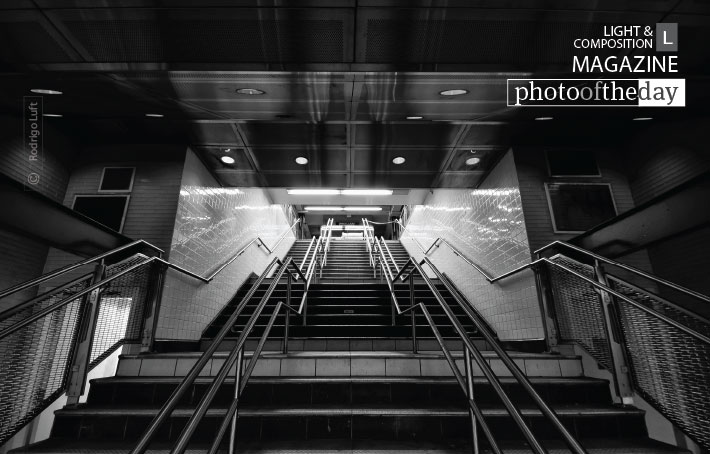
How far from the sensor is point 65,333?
2367 millimetres

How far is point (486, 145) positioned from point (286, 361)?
3981 millimetres

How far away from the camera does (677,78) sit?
11.1ft

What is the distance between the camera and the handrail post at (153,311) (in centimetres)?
360

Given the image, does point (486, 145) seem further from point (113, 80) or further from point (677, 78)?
point (113, 80)

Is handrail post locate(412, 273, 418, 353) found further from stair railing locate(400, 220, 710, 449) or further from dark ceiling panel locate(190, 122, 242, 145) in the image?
dark ceiling panel locate(190, 122, 242, 145)

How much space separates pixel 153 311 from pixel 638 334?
4.33 m

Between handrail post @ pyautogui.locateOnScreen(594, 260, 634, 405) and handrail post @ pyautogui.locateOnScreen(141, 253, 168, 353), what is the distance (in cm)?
415

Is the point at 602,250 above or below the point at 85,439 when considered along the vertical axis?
above

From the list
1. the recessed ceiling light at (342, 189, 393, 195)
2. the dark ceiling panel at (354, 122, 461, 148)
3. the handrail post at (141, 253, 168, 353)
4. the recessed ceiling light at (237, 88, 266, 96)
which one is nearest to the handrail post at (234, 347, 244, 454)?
the handrail post at (141, 253, 168, 353)

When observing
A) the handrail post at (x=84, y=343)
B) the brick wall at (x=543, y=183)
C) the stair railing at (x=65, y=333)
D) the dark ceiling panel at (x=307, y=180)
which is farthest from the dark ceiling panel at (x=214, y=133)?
the brick wall at (x=543, y=183)

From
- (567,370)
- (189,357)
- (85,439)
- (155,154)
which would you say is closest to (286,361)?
(189,357)

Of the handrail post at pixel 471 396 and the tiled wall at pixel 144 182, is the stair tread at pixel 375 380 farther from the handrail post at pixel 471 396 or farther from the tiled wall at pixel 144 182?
the tiled wall at pixel 144 182

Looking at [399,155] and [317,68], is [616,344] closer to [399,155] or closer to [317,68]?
[317,68]

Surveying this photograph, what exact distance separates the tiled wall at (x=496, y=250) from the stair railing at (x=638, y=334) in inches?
28.2
